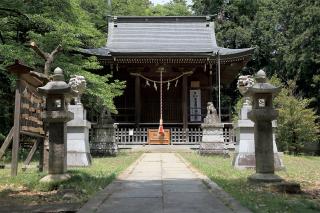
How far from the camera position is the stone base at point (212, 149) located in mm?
18344

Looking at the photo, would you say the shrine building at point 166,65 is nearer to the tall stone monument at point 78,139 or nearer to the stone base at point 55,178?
the tall stone monument at point 78,139

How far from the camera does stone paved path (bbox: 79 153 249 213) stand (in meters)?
5.63

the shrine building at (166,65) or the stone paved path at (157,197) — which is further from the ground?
the shrine building at (166,65)

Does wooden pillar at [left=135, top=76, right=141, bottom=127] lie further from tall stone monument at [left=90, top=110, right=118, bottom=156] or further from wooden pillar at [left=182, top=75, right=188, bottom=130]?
tall stone monument at [left=90, top=110, right=118, bottom=156]

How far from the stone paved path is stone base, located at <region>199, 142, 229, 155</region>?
923cm

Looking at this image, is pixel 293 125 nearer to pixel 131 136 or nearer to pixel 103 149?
pixel 131 136

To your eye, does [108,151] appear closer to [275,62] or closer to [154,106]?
[154,106]

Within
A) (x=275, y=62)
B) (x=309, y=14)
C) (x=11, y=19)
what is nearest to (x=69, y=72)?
(x=11, y=19)

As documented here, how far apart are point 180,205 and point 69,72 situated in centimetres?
1083

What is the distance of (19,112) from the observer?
937cm

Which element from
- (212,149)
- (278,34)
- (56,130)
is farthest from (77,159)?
(278,34)

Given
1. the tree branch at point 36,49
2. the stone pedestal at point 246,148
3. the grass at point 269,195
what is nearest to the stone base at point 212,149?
the stone pedestal at point 246,148

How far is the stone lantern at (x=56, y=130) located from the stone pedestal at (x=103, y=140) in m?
9.21

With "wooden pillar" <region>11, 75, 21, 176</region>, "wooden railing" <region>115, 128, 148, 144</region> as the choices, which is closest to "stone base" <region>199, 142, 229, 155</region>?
"wooden railing" <region>115, 128, 148, 144</region>
